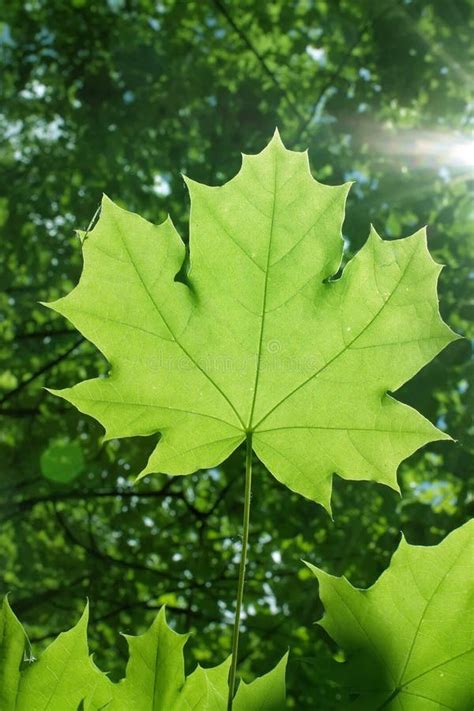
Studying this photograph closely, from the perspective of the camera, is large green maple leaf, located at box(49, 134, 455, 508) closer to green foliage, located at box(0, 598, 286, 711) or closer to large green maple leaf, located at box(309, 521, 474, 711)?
large green maple leaf, located at box(309, 521, 474, 711)

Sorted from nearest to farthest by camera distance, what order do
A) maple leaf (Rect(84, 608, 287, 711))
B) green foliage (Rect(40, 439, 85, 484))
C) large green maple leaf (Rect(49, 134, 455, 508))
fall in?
maple leaf (Rect(84, 608, 287, 711)) → large green maple leaf (Rect(49, 134, 455, 508)) → green foliage (Rect(40, 439, 85, 484))

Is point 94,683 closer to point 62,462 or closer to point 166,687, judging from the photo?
point 166,687

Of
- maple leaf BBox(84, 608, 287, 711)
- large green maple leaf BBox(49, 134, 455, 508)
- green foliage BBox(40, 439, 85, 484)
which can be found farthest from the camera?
green foliage BBox(40, 439, 85, 484)

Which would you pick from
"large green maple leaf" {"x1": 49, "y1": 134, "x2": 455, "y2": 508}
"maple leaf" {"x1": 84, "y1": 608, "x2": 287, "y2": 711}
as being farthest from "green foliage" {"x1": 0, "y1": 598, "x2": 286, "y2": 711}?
"large green maple leaf" {"x1": 49, "y1": 134, "x2": 455, "y2": 508}

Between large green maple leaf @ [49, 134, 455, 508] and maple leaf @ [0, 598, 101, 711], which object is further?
large green maple leaf @ [49, 134, 455, 508]

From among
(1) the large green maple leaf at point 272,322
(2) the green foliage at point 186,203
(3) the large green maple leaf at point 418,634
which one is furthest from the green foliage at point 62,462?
→ (3) the large green maple leaf at point 418,634

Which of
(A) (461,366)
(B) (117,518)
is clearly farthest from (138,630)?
(A) (461,366)

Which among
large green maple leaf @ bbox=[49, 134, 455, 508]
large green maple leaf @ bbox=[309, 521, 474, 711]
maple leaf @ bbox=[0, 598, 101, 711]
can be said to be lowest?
maple leaf @ bbox=[0, 598, 101, 711]

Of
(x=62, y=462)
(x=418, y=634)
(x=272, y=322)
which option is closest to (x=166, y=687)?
(x=418, y=634)
